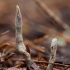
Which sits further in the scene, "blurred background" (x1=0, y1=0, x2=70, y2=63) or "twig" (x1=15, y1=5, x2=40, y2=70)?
"blurred background" (x1=0, y1=0, x2=70, y2=63)

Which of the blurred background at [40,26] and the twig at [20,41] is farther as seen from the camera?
the blurred background at [40,26]

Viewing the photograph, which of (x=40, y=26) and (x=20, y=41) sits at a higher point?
(x=40, y=26)

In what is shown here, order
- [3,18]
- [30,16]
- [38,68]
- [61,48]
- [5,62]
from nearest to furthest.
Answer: [38,68], [5,62], [61,48], [3,18], [30,16]

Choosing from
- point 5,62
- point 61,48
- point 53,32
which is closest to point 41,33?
point 53,32

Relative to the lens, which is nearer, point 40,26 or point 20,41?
point 20,41

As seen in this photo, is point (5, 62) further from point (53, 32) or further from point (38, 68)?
point (53, 32)

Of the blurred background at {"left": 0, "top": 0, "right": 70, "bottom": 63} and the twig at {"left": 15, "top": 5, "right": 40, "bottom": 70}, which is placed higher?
the blurred background at {"left": 0, "top": 0, "right": 70, "bottom": 63}

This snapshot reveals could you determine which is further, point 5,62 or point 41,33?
point 41,33

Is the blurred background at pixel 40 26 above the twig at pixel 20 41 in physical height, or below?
above
